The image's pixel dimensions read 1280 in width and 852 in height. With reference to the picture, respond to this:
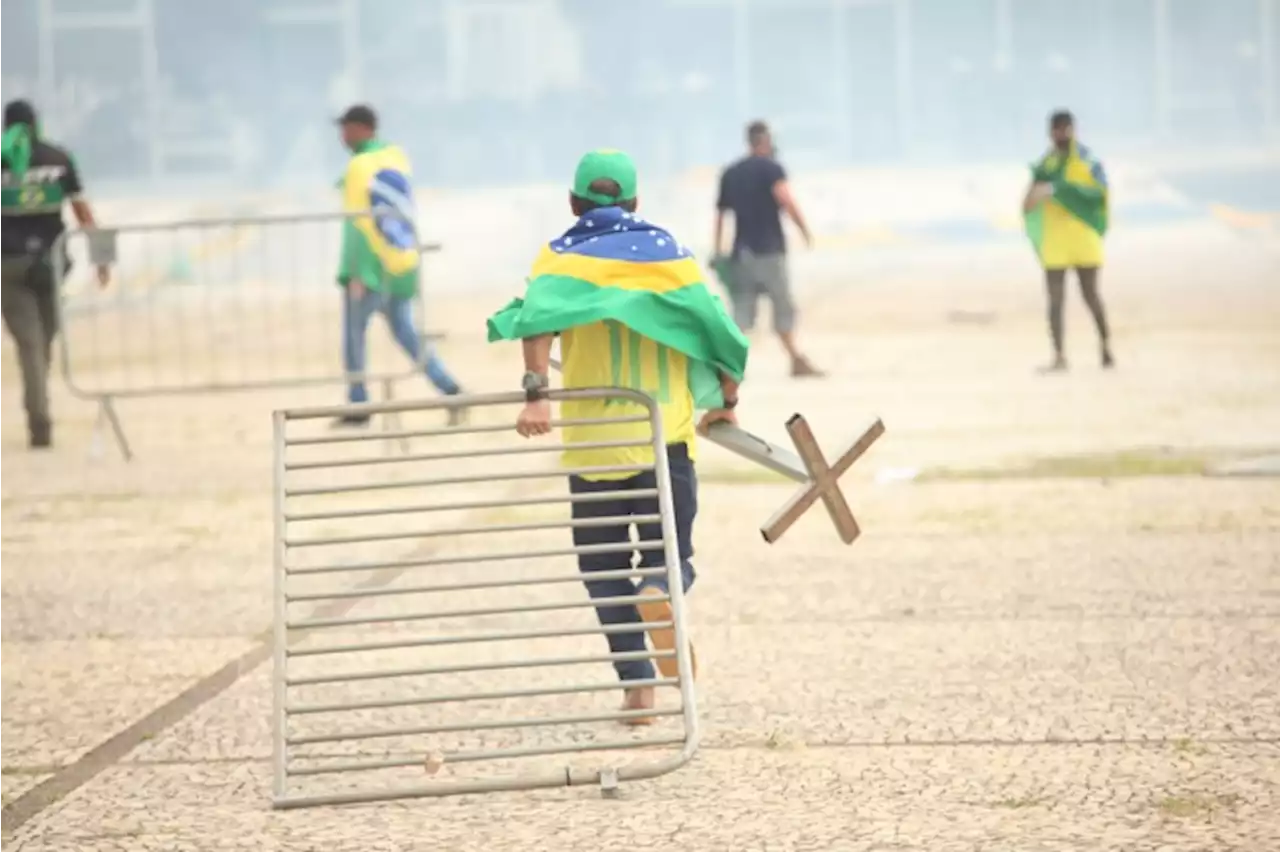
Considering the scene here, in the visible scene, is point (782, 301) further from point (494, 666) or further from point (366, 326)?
point (494, 666)

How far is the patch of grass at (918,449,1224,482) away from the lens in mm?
11789

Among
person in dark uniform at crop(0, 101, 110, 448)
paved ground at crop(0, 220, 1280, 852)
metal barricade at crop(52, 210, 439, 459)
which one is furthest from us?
metal barricade at crop(52, 210, 439, 459)

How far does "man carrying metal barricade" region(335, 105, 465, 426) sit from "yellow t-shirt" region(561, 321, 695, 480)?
292 inches

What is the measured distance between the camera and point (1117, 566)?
9.08 meters

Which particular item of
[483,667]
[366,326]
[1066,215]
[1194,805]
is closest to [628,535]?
[483,667]

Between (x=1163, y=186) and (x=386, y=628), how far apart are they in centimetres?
3093

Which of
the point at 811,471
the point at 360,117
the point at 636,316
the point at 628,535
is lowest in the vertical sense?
the point at 628,535

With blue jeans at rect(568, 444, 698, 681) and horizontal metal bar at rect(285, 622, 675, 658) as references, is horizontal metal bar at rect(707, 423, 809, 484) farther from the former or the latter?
horizontal metal bar at rect(285, 622, 675, 658)

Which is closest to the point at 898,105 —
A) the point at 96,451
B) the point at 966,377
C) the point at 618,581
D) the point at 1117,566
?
the point at 966,377

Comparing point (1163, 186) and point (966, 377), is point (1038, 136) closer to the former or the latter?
point (1163, 186)

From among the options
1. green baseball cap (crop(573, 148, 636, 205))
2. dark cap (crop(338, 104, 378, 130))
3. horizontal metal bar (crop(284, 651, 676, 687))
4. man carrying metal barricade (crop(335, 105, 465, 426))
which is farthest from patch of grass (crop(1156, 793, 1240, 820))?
dark cap (crop(338, 104, 378, 130))

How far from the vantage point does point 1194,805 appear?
559 cm

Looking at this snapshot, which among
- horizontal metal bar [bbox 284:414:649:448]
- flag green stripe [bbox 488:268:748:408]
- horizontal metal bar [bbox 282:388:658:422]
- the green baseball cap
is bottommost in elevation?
horizontal metal bar [bbox 284:414:649:448]

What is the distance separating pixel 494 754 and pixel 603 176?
1514 mm
